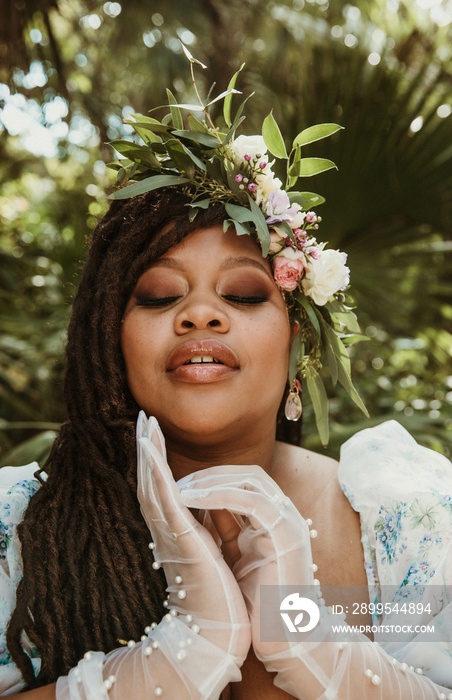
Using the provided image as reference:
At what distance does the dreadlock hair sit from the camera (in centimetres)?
156

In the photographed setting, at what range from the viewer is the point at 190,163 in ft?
6.25

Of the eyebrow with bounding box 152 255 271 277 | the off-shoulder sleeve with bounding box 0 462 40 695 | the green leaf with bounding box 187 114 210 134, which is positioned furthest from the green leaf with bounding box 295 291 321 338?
the off-shoulder sleeve with bounding box 0 462 40 695

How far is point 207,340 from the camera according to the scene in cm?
173

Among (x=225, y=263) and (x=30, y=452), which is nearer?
(x=225, y=263)

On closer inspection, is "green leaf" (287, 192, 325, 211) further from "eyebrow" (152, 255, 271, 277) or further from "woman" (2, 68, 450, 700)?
"eyebrow" (152, 255, 271, 277)

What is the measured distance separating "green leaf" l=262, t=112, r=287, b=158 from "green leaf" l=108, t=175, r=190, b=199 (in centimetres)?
27

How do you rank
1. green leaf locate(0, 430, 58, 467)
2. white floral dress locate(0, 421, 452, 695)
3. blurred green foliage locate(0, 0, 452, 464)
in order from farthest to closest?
blurred green foliage locate(0, 0, 452, 464) < green leaf locate(0, 430, 58, 467) < white floral dress locate(0, 421, 452, 695)

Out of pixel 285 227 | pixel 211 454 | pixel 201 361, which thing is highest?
pixel 285 227

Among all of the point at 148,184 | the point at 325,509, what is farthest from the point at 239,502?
the point at 148,184

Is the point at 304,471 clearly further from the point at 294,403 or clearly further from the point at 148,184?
the point at 148,184

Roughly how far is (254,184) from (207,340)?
1.75ft

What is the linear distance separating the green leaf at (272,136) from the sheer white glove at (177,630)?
97 cm

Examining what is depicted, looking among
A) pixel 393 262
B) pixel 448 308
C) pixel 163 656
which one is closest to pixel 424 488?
pixel 163 656

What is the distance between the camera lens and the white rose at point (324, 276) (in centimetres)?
198
